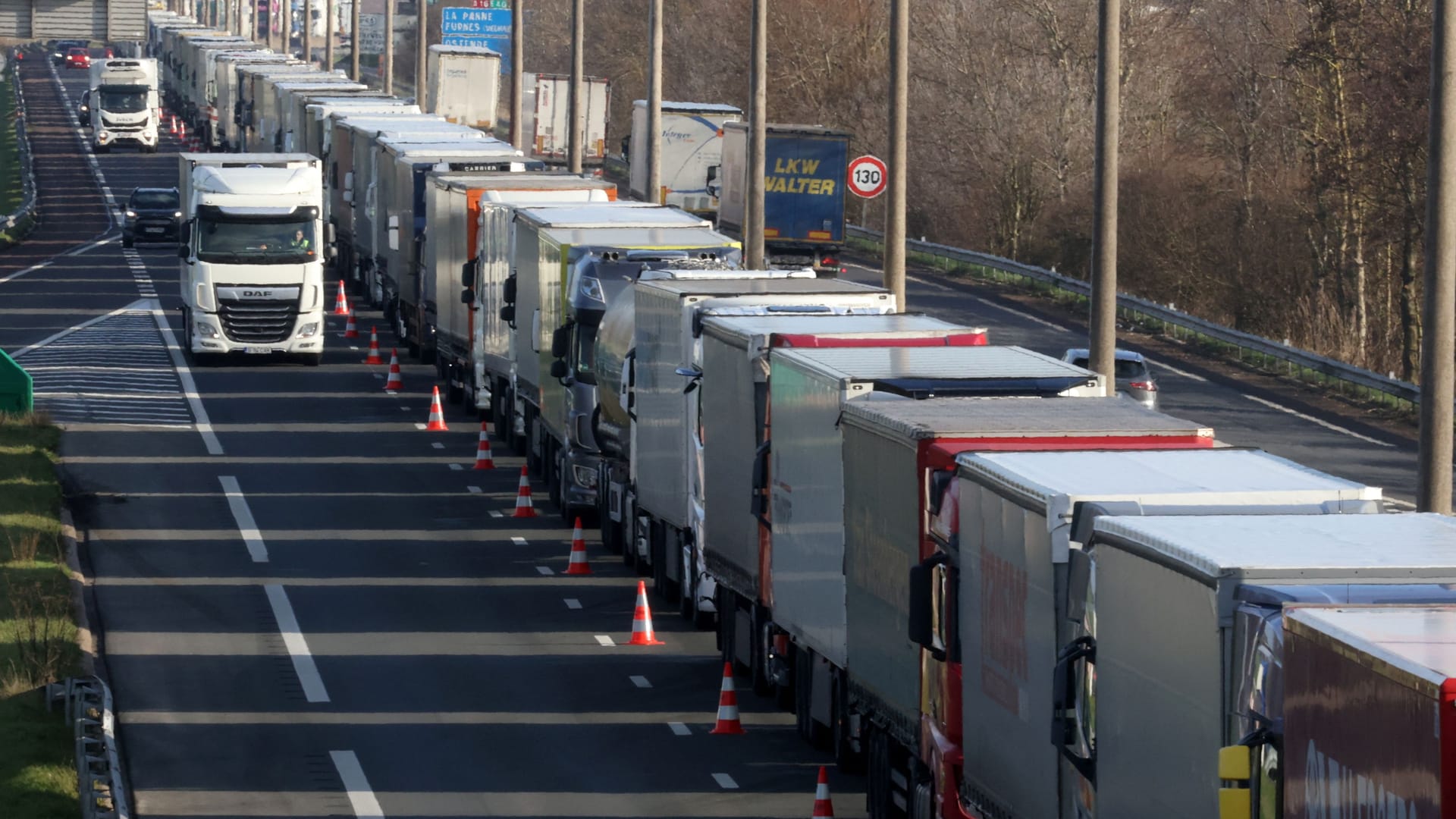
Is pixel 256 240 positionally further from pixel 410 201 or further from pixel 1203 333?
pixel 1203 333

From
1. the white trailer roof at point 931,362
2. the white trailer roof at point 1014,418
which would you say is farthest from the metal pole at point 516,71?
the white trailer roof at point 1014,418

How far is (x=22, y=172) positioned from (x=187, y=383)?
53492 mm

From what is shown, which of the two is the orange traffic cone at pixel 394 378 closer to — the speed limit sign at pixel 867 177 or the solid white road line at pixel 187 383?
the solid white road line at pixel 187 383

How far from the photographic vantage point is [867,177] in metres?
35.0

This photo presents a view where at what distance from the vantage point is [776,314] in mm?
19938

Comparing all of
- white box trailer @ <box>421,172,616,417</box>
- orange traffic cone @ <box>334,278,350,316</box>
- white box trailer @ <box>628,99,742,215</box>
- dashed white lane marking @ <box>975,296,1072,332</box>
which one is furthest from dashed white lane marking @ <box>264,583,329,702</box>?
white box trailer @ <box>628,99,742,215</box>

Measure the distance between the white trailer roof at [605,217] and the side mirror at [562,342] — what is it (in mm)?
2063

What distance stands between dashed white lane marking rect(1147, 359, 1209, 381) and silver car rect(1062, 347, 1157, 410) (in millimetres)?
5726

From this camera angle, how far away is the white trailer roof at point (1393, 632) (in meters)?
7.36

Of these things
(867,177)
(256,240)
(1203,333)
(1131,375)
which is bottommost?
(1131,375)

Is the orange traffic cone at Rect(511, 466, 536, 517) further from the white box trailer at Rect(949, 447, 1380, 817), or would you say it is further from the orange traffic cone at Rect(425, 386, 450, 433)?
the white box trailer at Rect(949, 447, 1380, 817)

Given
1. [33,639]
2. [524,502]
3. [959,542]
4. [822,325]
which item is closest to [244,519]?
[524,502]

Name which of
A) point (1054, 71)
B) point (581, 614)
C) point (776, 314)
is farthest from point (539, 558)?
point (1054, 71)

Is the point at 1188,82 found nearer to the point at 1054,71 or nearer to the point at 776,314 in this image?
the point at 1054,71
